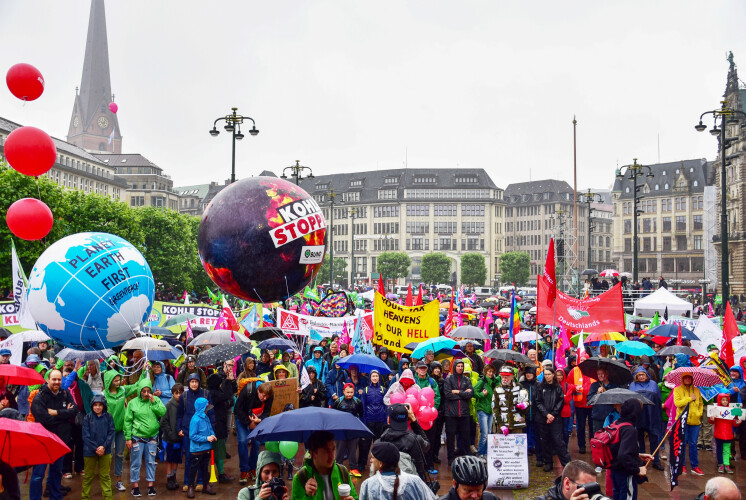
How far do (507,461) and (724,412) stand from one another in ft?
11.7

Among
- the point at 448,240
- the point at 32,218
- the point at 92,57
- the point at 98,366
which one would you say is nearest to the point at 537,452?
the point at 98,366

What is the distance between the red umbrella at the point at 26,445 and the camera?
491 cm

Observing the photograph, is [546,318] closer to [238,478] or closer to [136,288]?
[238,478]

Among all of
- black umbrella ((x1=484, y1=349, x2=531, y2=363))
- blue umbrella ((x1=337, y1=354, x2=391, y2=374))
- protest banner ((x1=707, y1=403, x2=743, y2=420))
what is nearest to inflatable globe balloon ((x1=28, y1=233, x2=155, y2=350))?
blue umbrella ((x1=337, y1=354, x2=391, y2=374))

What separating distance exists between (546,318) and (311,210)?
5.43 meters

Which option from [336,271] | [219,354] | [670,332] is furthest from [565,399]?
[336,271]

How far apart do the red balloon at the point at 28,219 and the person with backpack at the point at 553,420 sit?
9.34 meters

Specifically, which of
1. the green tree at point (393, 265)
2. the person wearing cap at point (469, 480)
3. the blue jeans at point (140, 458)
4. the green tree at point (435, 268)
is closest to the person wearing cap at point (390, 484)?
the person wearing cap at point (469, 480)

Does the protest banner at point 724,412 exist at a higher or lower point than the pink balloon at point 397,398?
lower

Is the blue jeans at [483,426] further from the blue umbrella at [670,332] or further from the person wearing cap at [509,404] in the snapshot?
the blue umbrella at [670,332]

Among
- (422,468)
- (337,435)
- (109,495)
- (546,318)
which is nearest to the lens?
(337,435)

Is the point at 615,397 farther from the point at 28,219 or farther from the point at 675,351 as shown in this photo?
the point at 28,219

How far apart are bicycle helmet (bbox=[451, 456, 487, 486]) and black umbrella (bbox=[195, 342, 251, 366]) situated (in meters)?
6.17

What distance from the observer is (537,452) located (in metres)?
11.3
